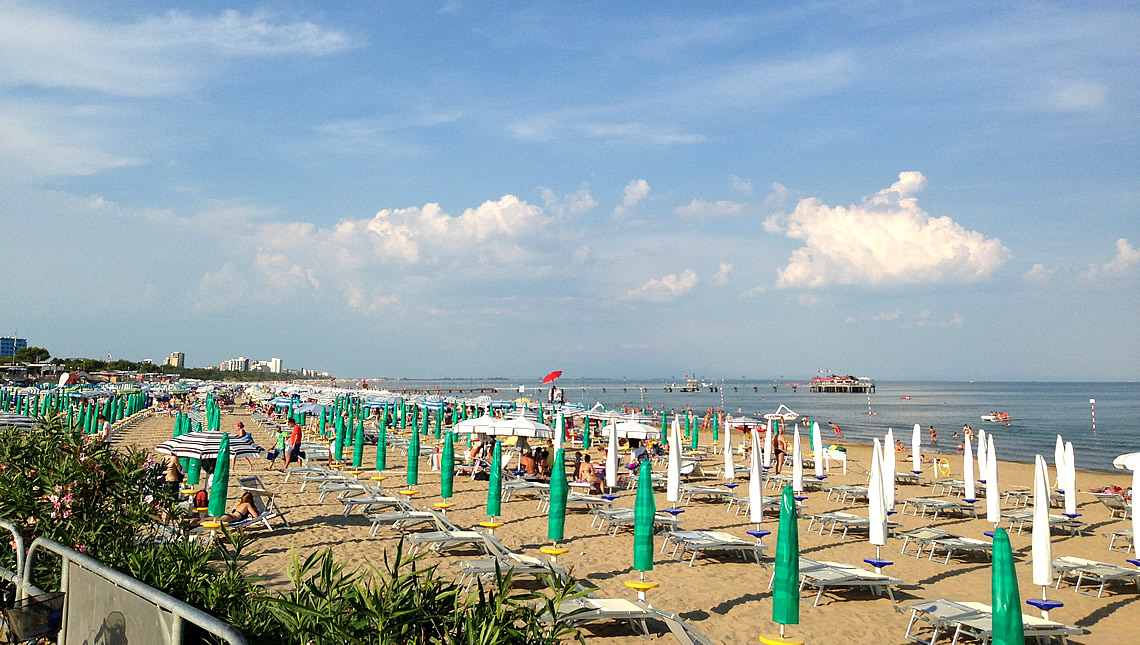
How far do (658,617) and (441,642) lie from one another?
5045mm

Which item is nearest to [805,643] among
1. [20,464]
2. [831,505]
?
[20,464]

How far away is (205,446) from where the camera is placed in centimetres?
1315

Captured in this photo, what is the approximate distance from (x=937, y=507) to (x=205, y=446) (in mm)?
14066

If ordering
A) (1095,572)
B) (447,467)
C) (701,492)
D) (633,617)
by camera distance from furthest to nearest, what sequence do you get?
(701,492) → (447,467) → (1095,572) → (633,617)

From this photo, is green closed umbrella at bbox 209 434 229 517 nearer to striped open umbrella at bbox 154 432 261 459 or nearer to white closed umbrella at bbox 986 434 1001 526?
striped open umbrella at bbox 154 432 261 459

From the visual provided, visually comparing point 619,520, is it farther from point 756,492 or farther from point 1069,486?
point 1069,486

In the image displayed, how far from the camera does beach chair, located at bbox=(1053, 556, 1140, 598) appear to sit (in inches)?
371

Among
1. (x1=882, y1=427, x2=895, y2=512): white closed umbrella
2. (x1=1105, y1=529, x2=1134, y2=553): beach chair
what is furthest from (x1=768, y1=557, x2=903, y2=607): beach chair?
(x1=1105, y1=529, x2=1134, y2=553): beach chair

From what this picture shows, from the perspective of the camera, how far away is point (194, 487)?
13898 millimetres

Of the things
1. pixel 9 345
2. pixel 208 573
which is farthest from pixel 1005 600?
pixel 9 345

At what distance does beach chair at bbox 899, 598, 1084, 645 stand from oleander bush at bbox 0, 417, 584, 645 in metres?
3.65

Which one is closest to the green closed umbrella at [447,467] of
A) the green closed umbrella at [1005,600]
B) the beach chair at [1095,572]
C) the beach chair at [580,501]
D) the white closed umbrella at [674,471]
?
the beach chair at [580,501]

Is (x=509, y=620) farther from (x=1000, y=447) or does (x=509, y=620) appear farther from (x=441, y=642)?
(x=1000, y=447)

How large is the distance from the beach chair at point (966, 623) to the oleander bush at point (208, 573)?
12.0ft
